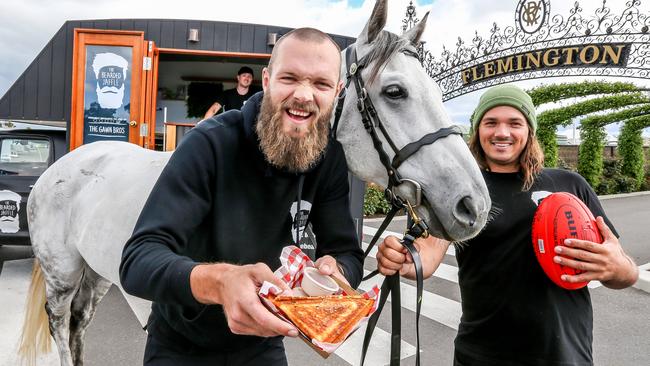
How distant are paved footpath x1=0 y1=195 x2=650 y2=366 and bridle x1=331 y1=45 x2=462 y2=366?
2066 millimetres

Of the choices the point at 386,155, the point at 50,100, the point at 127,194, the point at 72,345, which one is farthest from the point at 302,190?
the point at 50,100

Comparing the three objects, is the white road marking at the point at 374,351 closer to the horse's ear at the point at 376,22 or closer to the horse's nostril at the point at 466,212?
the horse's nostril at the point at 466,212

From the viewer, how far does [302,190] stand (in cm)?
150

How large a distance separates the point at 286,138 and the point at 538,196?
121cm

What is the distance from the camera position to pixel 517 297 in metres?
1.70

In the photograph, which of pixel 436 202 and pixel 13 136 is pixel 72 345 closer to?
pixel 436 202

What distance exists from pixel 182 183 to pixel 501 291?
4.56ft

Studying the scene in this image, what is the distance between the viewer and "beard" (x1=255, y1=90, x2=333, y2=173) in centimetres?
128

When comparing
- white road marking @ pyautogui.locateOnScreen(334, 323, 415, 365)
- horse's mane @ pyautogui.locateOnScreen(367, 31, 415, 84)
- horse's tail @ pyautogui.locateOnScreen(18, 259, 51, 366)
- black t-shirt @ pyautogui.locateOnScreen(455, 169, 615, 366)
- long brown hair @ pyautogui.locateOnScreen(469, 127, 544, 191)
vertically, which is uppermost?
horse's mane @ pyautogui.locateOnScreen(367, 31, 415, 84)

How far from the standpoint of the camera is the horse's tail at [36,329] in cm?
293

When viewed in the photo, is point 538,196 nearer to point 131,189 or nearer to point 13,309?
point 131,189

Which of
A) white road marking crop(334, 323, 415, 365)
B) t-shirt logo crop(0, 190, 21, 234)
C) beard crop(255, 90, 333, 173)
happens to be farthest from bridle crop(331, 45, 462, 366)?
t-shirt logo crop(0, 190, 21, 234)

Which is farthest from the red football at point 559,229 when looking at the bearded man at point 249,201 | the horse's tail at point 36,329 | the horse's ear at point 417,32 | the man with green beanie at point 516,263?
the horse's tail at point 36,329

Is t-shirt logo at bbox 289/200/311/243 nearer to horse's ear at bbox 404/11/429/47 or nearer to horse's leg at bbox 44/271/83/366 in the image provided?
horse's ear at bbox 404/11/429/47
